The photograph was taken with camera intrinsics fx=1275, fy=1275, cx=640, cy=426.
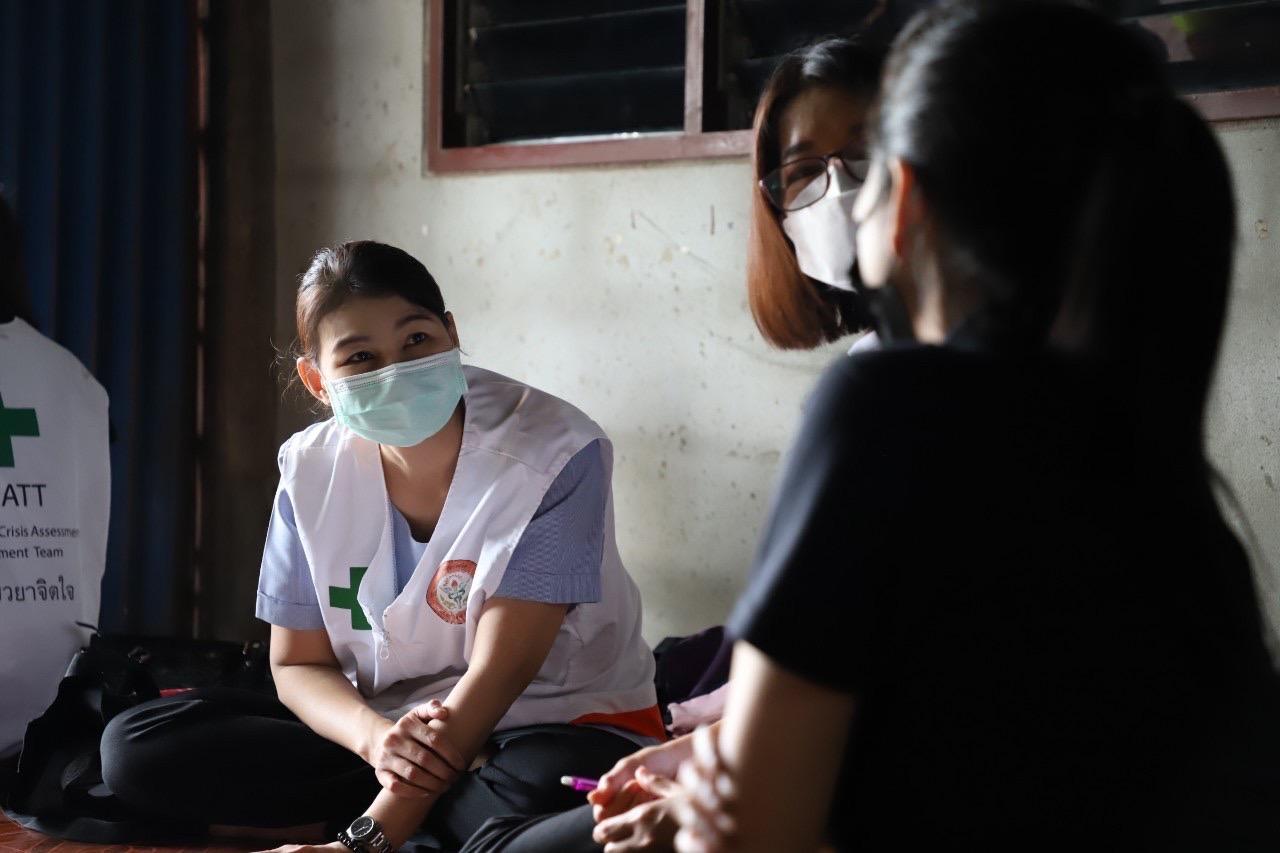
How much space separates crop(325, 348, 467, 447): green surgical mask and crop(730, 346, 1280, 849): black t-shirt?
109cm

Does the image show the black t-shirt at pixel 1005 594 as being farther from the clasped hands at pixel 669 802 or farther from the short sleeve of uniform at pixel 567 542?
the short sleeve of uniform at pixel 567 542

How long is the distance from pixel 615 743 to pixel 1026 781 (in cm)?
109

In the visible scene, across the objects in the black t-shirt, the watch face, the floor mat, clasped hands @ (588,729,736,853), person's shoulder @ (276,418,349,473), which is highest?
the black t-shirt

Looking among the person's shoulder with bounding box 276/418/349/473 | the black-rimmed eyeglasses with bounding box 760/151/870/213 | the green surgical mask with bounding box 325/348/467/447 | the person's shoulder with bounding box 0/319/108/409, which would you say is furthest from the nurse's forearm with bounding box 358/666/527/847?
the person's shoulder with bounding box 0/319/108/409

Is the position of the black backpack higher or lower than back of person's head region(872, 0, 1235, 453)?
lower

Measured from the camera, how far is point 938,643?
0.77m

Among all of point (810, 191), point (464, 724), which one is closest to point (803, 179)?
point (810, 191)

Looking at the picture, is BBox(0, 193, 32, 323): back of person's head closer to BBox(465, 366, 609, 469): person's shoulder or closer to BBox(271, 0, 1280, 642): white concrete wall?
BBox(271, 0, 1280, 642): white concrete wall

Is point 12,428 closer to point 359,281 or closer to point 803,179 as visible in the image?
point 359,281

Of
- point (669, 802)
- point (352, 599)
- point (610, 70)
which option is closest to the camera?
point (669, 802)

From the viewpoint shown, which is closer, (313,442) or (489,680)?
(489,680)

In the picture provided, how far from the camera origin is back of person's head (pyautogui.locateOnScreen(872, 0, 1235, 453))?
0.75 m

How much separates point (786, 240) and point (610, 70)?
1.11 m

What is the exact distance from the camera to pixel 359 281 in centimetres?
181
